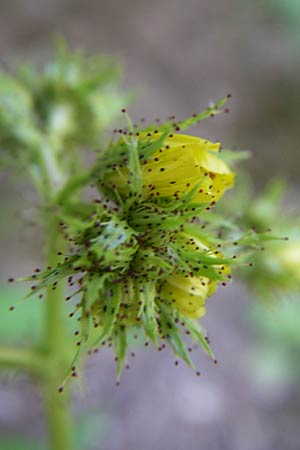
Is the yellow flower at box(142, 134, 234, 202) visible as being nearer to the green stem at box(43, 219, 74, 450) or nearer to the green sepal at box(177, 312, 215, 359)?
the green sepal at box(177, 312, 215, 359)

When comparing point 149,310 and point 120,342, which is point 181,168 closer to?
point 149,310

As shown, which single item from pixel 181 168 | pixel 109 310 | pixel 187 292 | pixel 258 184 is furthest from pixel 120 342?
pixel 258 184

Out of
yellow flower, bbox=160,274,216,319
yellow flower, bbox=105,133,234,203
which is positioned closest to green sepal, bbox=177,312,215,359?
yellow flower, bbox=160,274,216,319

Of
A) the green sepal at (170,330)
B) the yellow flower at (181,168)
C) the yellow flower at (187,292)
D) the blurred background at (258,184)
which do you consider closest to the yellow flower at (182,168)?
the yellow flower at (181,168)

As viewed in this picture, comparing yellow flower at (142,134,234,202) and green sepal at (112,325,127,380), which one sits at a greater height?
yellow flower at (142,134,234,202)

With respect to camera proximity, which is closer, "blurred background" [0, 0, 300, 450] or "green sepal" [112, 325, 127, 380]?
"green sepal" [112, 325, 127, 380]

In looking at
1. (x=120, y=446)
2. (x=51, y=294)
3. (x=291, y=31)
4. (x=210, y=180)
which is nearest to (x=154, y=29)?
(x=291, y=31)

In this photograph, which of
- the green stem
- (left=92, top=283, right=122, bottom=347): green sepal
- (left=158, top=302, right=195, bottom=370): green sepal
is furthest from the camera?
the green stem

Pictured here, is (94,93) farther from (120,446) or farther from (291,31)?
(291,31)
